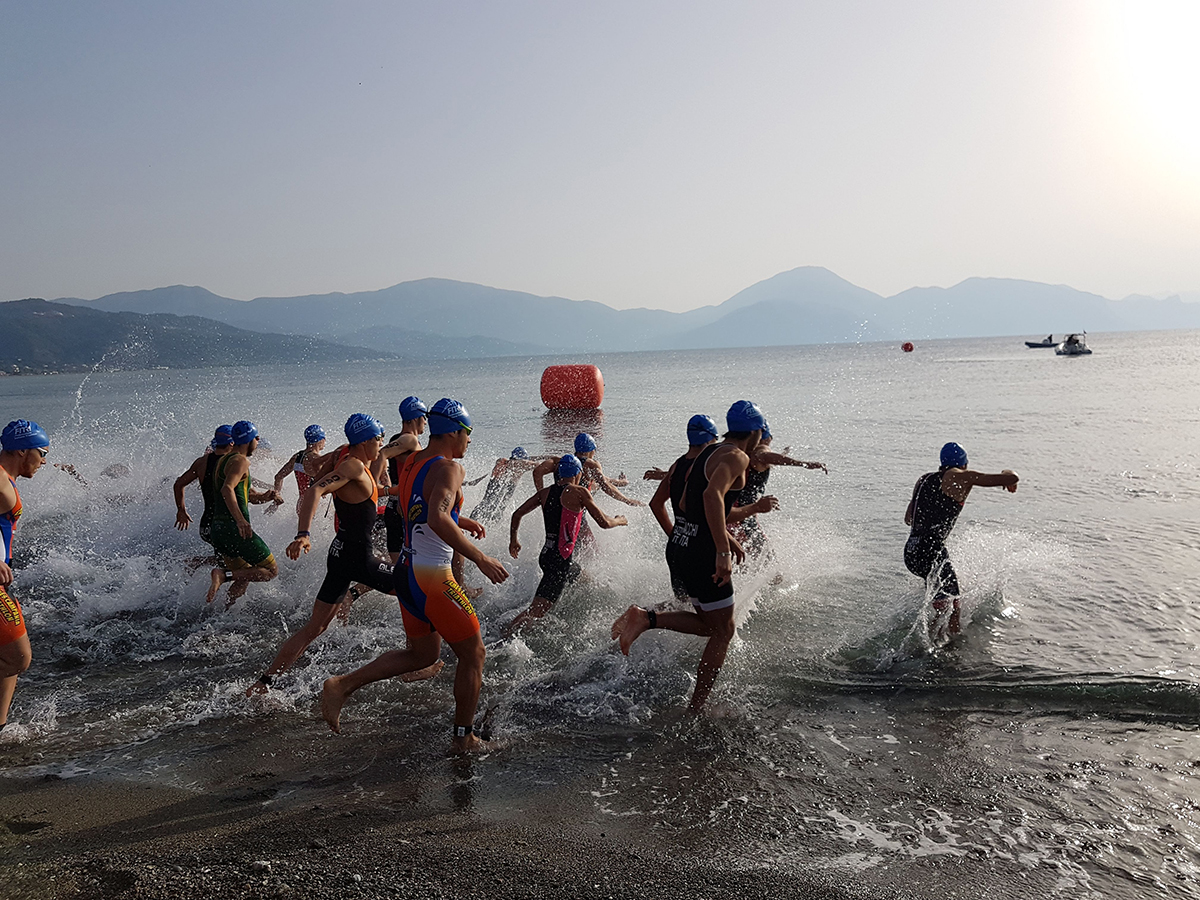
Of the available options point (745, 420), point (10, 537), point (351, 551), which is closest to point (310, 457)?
point (351, 551)

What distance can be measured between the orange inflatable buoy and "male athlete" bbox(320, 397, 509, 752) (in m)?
31.0

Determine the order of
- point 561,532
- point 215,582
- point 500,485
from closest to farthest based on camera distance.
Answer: point 561,532 < point 215,582 < point 500,485

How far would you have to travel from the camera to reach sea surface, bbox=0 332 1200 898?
3895 millimetres

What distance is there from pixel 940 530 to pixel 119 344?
190556 millimetres

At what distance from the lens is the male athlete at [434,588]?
443 centimetres

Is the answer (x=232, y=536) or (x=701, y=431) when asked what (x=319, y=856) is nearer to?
(x=701, y=431)

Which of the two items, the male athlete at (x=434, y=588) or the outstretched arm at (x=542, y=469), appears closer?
the male athlete at (x=434, y=588)

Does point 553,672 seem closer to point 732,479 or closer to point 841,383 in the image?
point 732,479

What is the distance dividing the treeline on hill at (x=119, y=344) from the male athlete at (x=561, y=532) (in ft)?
546

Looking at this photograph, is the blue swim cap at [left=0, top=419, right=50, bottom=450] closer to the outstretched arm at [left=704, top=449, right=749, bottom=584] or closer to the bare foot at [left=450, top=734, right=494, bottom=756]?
the bare foot at [left=450, top=734, right=494, bottom=756]

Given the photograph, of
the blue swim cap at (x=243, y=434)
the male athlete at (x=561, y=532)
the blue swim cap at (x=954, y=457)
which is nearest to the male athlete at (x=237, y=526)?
the blue swim cap at (x=243, y=434)

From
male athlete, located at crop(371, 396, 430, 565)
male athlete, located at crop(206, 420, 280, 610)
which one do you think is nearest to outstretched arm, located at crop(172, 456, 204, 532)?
male athlete, located at crop(206, 420, 280, 610)

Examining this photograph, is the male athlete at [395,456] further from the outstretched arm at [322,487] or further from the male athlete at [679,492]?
the male athlete at [679,492]

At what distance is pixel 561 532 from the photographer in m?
7.23
